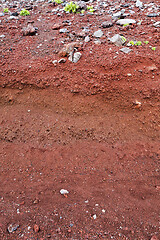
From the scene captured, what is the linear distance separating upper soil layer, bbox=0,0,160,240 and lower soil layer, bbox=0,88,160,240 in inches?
0.8

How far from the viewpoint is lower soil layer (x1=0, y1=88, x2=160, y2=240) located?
3.06m

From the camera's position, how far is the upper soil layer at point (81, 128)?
10.3ft

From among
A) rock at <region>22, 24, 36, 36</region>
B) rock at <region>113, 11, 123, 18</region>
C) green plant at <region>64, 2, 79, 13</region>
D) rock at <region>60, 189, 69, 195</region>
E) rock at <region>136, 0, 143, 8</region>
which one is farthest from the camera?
green plant at <region>64, 2, 79, 13</region>

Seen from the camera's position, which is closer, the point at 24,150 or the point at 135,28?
the point at 24,150

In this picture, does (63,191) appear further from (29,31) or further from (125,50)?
(29,31)

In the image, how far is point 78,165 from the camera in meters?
4.05

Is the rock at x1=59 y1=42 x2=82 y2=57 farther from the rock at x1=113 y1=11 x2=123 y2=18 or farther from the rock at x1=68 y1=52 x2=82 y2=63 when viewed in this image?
the rock at x1=113 y1=11 x2=123 y2=18

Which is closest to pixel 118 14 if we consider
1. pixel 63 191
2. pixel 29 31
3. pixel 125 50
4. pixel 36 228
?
pixel 125 50

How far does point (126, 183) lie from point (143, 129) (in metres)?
1.57

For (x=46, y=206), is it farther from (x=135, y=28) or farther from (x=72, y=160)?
(x=135, y=28)

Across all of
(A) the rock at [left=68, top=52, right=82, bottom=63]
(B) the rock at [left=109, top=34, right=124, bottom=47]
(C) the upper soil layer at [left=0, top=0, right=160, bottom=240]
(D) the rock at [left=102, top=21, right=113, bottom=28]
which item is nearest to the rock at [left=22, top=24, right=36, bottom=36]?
(C) the upper soil layer at [left=0, top=0, right=160, bottom=240]

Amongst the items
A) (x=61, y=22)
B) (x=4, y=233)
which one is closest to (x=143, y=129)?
(x=4, y=233)

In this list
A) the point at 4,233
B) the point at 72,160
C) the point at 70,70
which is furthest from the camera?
the point at 70,70

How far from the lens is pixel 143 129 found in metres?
4.56
